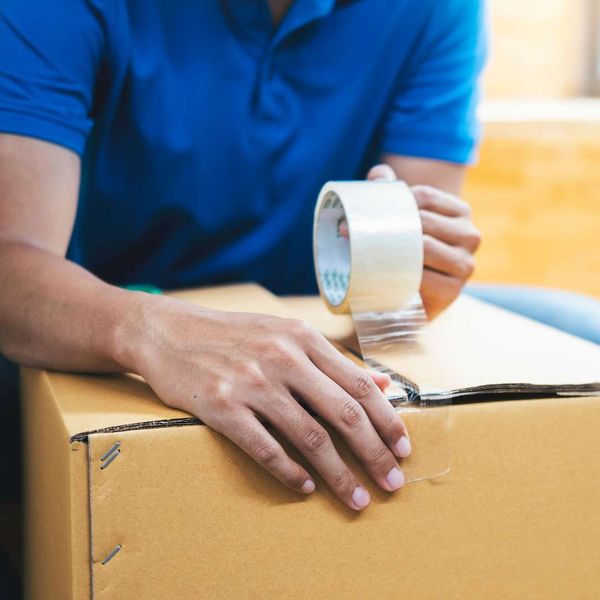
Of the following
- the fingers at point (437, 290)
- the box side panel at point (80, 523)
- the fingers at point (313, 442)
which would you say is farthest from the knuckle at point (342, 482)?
the fingers at point (437, 290)

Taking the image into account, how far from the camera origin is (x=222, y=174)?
0.93m

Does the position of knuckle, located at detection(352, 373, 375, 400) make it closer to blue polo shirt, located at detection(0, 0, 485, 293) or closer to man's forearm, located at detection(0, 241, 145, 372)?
man's forearm, located at detection(0, 241, 145, 372)

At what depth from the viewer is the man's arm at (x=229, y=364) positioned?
1.82 ft

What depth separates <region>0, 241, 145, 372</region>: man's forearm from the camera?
63 cm

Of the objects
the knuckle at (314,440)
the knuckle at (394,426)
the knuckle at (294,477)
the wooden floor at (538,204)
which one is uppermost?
the knuckle at (314,440)

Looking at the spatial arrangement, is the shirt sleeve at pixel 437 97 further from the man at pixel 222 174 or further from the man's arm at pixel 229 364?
the man's arm at pixel 229 364

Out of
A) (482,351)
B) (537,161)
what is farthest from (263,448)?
(537,161)

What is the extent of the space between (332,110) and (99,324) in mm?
417

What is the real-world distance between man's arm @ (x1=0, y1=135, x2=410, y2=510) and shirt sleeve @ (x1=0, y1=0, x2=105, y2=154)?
0.43 ft

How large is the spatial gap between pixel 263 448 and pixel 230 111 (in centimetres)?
44

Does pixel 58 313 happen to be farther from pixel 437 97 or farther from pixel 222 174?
pixel 437 97

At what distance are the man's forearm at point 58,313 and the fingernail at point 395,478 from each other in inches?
7.3

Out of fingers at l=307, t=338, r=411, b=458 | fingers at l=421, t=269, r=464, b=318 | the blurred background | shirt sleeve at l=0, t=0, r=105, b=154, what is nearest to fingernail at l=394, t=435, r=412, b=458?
fingers at l=307, t=338, r=411, b=458

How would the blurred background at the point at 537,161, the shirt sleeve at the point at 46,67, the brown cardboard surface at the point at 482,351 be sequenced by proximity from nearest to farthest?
the brown cardboard surface at the point at 482,351, the shirt sleeve at the point at 46,67, the blurred background at the point at 537,161
